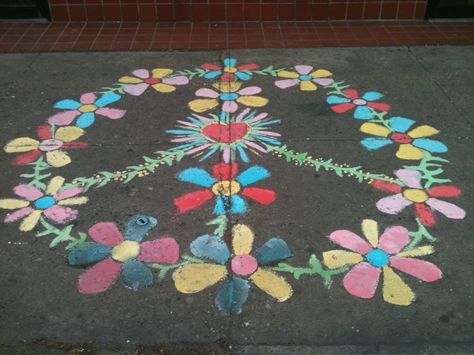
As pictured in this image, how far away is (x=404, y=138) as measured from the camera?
3.62 metres

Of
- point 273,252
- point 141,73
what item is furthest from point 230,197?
point 141,73

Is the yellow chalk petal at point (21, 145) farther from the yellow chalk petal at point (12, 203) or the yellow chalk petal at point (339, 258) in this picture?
the yellow chalk petal at point (339, 258)

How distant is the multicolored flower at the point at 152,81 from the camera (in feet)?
14.3

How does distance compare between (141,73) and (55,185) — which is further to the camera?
(141,73)

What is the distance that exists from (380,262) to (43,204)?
192cm

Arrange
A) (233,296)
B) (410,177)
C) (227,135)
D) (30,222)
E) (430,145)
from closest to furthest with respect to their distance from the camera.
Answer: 1. (233,296)
2. (30,222)
3. (410,177)
4. (430,145)
5. (227,135)

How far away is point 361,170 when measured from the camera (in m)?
3.29

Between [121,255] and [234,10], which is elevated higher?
[234,10]

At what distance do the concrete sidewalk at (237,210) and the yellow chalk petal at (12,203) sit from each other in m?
0.01

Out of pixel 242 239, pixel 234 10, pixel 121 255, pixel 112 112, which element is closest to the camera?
pixel 121 255

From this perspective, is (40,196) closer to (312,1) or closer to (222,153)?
(222,153)

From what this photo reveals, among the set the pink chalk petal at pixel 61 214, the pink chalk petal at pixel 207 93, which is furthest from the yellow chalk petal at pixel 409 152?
the pink chalk petal at pixel 61 214

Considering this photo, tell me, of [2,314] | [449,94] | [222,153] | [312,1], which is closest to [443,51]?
[449,94]

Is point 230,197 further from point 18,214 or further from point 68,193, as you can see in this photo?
point 18,214
